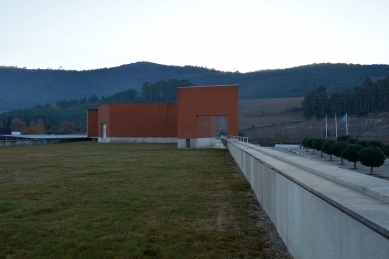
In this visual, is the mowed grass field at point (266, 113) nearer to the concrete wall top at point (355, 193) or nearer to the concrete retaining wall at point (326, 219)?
the concrete retaining wall at point (326, 219)

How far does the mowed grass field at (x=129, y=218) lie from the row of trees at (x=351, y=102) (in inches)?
2850

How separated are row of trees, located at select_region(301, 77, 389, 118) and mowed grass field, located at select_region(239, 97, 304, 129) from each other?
4.52m

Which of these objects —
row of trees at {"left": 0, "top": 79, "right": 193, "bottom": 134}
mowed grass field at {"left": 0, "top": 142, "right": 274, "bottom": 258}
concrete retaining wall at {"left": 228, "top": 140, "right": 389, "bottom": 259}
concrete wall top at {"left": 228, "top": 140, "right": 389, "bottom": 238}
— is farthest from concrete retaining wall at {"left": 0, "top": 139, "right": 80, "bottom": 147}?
row of trees at {"left": 0, "top": 79, "right": 193, "bottom": 134}

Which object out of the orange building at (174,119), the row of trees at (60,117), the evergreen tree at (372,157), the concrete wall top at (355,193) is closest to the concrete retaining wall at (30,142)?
the orange building at (174,119)

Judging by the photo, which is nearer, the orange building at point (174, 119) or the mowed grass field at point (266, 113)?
the orange building at point (174, 119)

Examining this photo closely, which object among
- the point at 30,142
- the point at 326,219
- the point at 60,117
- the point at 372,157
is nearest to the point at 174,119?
the point at 30,142

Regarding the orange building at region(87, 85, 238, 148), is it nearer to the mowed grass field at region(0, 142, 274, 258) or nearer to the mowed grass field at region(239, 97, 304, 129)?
the mowed grass field at region(0, 142, 274, 258)

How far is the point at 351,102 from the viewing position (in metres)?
85.1

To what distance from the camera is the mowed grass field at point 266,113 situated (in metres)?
91.5

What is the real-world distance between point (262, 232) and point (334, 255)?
3604 mm

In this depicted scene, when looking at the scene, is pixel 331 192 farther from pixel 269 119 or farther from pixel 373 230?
pixel 269 119

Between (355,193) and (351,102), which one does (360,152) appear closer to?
(355,193)

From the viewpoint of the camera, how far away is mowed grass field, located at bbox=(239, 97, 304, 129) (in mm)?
91500

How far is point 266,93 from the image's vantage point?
510 ft
